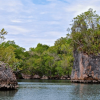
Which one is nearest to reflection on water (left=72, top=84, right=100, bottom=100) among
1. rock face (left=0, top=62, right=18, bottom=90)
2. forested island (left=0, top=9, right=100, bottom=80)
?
rock face (left=0, top=62, right=18, bottom=90)

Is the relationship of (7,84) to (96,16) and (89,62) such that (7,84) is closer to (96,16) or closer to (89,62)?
(89,62)

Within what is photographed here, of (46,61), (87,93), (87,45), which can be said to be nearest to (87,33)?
(87,45)

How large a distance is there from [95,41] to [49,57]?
43.8m

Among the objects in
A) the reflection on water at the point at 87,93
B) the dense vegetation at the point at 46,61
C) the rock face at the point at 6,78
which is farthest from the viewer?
the dense vegetation at the point at 46,61

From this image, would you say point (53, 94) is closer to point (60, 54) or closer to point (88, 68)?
point (88, 68)

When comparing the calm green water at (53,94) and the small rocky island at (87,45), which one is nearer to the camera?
the calm green water at (53,94)

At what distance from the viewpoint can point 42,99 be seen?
1123 inches

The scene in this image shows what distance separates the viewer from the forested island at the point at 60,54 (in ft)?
194

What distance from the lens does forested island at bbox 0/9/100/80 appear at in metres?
59.2

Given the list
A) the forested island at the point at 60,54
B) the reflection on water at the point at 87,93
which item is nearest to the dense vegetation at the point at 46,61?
the forested island at the point at 60,54

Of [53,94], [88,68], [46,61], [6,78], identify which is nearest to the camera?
[53,94]

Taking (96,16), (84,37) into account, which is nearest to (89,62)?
(84,37)

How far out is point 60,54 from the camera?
10475 centimetres

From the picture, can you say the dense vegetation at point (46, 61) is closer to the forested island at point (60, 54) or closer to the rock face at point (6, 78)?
the forested island at point (60, 54)
